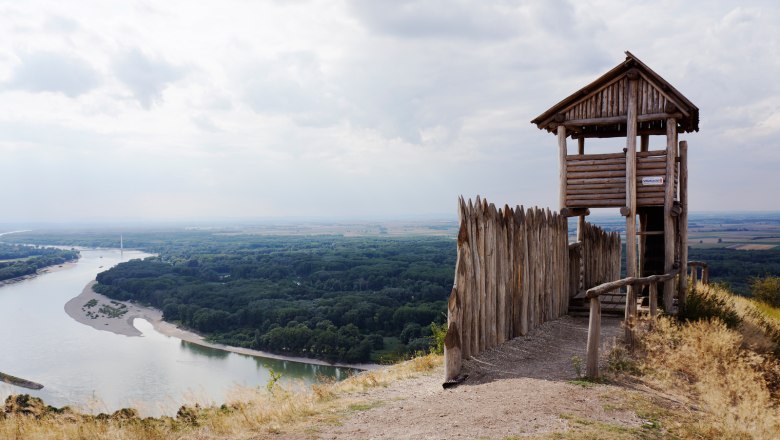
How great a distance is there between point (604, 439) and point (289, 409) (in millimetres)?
3090

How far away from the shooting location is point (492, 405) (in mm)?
5320

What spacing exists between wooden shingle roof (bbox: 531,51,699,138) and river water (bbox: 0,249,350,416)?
20075 millimetres

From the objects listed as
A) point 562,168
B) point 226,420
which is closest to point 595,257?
point 562,168

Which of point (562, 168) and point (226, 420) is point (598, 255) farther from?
point (226, 420)

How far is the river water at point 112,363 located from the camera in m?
32.6

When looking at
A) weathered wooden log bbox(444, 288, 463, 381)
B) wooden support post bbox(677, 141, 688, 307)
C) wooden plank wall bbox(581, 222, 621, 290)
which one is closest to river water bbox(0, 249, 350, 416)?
wooden plank wall bbox(581, 222, 621, 290)

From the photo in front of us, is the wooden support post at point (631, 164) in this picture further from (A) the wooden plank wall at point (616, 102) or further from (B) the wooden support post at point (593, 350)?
(B) the wooden support post at point (593, 350)

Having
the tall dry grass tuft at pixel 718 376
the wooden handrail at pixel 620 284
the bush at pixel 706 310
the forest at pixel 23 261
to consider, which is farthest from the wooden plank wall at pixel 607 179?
the forest at pixel 23 261

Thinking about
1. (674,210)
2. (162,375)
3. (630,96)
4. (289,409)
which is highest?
(630,96)

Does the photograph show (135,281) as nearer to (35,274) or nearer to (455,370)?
(35,274)

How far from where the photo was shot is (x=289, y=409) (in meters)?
5.77

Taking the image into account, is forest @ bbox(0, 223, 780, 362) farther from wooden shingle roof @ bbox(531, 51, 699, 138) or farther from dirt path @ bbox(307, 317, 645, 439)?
dirt path @ bbox(307, 317, 645, 439)

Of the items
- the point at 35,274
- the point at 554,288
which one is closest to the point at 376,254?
the point at 35,274

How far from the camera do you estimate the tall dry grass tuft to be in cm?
501
